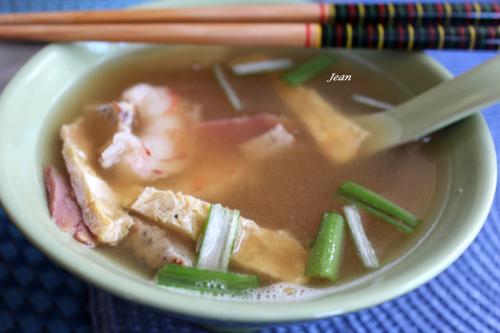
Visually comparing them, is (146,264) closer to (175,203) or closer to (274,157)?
(175,203)

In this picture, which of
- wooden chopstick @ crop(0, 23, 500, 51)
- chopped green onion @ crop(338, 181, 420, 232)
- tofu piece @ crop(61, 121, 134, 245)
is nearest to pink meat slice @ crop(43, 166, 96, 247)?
tofu piece @ crop(61, 121, 134, 245)

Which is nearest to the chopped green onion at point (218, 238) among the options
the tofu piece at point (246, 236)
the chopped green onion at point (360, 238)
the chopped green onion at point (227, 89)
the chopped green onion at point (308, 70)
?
the tofu piece at point (246, 236)

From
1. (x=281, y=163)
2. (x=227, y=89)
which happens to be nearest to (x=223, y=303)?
(x=281, y=163)

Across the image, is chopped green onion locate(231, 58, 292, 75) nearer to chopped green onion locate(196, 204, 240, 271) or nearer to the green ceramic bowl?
the green ceramic bowl

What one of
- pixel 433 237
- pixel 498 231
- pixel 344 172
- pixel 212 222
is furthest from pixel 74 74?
pixel 498 231

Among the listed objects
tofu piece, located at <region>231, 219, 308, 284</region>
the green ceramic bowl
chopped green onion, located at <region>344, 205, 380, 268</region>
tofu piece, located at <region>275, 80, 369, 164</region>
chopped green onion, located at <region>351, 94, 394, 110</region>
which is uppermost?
the green ceramic bowl
